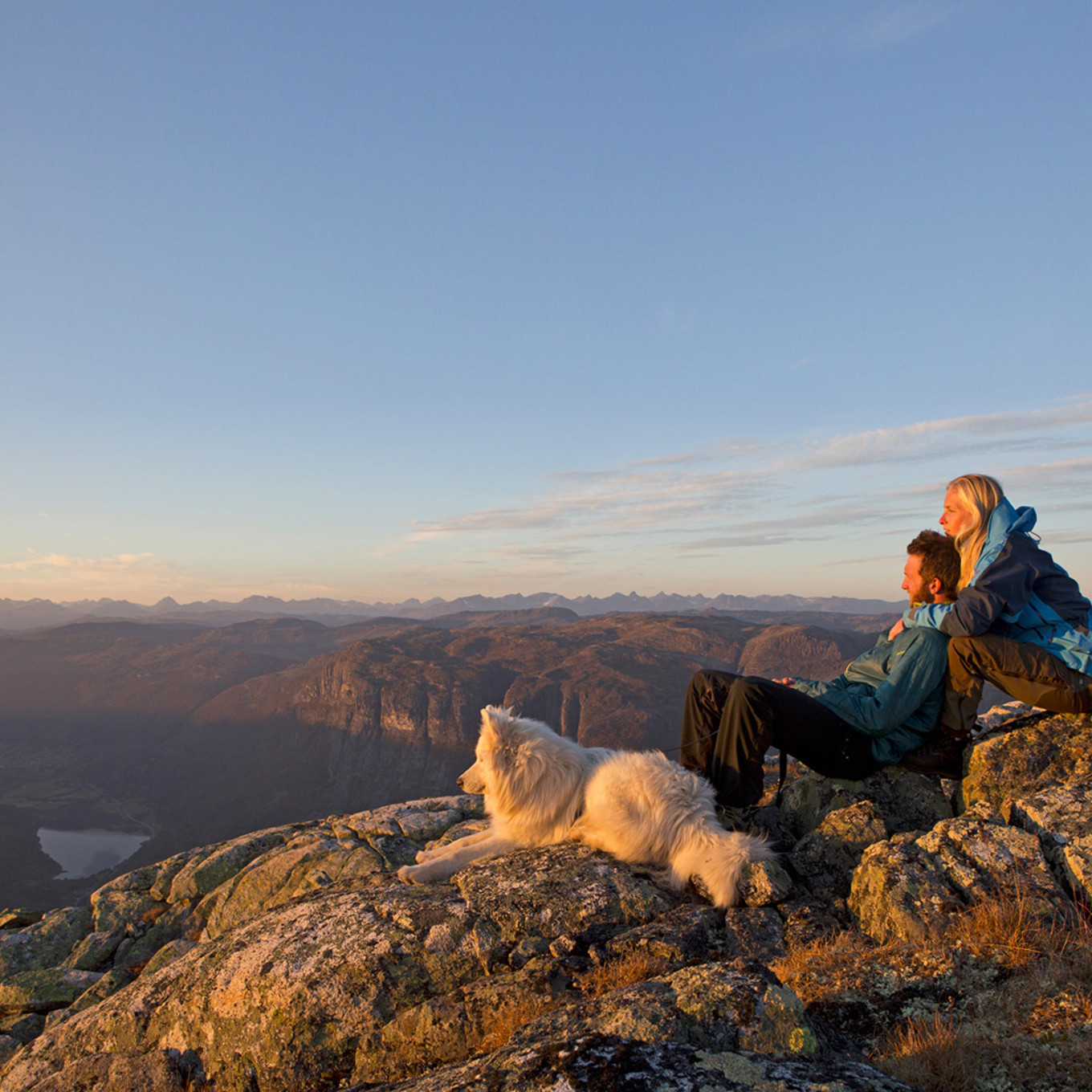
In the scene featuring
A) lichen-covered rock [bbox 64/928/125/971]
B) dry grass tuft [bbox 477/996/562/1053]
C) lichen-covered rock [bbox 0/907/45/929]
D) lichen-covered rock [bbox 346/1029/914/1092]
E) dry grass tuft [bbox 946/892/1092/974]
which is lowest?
lichen-covered rock [bbox 0/907/45/929]

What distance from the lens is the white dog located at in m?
5.26

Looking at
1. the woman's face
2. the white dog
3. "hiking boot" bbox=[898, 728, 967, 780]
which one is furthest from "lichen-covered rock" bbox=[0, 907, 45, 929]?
the woman's face

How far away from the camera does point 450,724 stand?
6132 inches

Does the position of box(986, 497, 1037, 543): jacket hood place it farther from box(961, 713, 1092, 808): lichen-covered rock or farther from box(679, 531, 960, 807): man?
box(961, 713, 1092, 808): lichen-covered rock

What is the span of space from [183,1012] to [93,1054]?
961 mm

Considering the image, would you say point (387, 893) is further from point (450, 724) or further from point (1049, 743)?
point (450, 724)

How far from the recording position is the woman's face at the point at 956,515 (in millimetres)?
5582

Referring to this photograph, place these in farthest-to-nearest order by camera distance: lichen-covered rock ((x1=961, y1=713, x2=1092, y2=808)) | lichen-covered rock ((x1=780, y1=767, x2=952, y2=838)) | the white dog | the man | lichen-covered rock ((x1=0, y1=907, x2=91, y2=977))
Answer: lichen-covered rock ((x1=0, y1=907, x2=91, y2=977)) → lichen-covered rock ((x1=780, y1=767, x2=952, y2=838)) → the man → lichen-covered rock ((x1=961, y1=713, x2=1092, y2=808)) → the white dog

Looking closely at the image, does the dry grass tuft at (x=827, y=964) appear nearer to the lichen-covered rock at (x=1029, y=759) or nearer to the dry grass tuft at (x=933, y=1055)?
the dry grass tuft at (x=933, y=1055)

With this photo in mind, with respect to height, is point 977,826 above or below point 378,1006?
above

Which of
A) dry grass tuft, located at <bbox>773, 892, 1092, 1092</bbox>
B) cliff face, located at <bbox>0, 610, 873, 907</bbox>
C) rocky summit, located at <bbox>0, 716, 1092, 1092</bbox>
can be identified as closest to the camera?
rocky summit, located at <bbox>0, 716, 1092, 1092</bbox>

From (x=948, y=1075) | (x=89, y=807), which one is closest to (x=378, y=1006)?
(x=948, y=1075)

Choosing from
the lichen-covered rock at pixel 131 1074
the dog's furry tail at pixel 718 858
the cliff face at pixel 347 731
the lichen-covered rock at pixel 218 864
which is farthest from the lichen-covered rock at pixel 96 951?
the cliff face at pixel 347 731

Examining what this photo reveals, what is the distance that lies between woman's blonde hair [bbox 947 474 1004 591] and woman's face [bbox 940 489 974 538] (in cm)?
1
